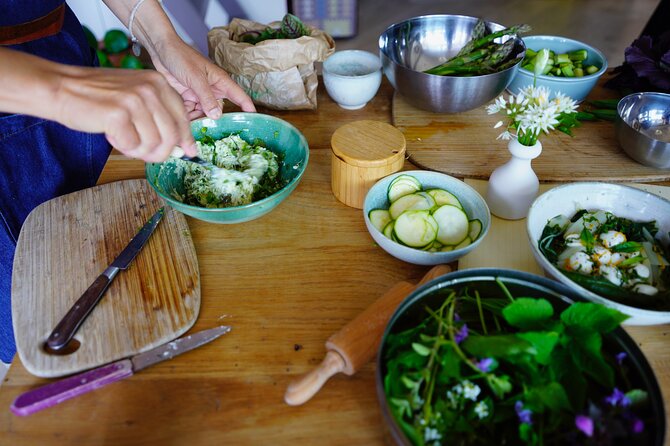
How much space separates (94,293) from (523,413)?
30.6 inches

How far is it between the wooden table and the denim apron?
20.7 inches

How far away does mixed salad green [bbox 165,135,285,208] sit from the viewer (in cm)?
108

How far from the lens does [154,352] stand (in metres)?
0.84

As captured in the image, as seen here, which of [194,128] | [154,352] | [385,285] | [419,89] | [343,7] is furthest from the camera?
[343,7]

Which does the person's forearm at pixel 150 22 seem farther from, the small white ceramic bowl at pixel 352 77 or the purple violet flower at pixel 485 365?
the purple violet flower at pixel 485 365

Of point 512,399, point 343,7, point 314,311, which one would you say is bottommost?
point 343,7

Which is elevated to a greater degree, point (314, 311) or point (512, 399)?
point (512, 399)

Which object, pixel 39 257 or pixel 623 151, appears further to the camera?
pixel 623 151

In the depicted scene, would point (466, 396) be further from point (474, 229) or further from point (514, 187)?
point (514, 187)

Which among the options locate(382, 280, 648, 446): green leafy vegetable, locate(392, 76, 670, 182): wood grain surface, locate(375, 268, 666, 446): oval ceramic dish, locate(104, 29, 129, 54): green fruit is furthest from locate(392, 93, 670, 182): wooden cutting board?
locate(104, 29, 129, 54): green fruit

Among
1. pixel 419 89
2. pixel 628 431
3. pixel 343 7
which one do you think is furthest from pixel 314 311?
pixel 343 7

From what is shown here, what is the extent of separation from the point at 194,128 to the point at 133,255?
0.39m

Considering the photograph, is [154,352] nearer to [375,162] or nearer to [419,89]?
[375,162]

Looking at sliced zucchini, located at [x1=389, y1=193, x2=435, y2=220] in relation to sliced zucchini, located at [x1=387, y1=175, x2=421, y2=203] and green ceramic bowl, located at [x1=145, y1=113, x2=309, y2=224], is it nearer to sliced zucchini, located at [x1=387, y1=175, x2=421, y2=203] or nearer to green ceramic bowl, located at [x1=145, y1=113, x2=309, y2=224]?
sliced zucchini, located at [x1=387, y1=175, x2=421, y2=203]
